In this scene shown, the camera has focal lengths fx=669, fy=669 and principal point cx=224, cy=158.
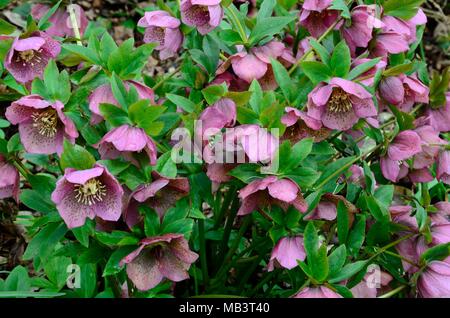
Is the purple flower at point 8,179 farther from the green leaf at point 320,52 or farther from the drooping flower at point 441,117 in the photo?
the drooping flower at point 441,117

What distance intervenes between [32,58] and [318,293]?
64cm

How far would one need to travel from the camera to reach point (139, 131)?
104cm

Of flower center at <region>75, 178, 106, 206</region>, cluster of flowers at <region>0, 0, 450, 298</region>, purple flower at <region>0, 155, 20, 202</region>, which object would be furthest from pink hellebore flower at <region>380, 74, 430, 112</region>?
purple flower at <region>0, 155, 20, 202</region>

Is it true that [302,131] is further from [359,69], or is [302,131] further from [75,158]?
[75,158]

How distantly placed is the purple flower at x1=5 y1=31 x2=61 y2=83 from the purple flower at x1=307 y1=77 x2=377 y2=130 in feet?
1.52

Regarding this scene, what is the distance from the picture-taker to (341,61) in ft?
3.72

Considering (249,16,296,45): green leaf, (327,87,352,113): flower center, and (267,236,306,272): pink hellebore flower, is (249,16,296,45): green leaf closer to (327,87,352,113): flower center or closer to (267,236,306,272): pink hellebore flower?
(327,87,352,113): flower center

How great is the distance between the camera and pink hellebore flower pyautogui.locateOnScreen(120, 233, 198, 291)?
1.06 meters
